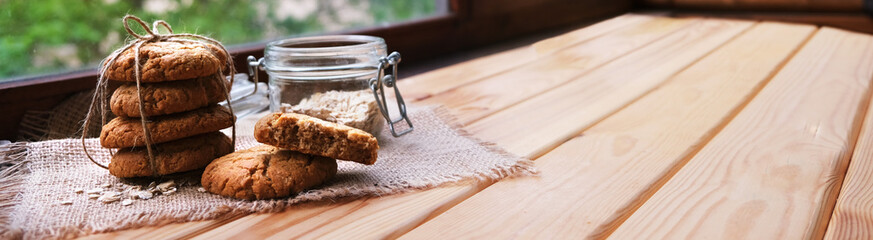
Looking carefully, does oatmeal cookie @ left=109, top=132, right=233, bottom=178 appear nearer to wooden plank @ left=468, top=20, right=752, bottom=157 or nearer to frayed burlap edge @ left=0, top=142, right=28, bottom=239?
frayed burlap edge @ left=0, top=142, right=28, bottom=239

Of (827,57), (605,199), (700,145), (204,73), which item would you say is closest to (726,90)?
(700,145)

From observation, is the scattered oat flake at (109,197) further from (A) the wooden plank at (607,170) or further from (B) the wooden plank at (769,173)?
(B) the wooden plank at (769,173)

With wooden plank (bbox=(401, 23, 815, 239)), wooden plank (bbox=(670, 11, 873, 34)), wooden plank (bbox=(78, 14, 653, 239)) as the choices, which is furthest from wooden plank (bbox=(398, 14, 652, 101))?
wooden plank (bbox=(670, 11, 873, 34))

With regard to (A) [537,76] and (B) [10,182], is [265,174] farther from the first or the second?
(A) [537,76]

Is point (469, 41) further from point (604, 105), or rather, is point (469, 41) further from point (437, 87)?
point (604, 105)

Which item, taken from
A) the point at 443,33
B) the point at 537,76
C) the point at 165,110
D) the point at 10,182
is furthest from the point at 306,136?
the point at 443,33

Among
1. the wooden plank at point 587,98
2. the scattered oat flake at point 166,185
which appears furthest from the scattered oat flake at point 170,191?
the wooden plank at point 587,98
